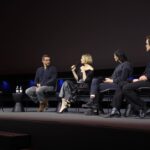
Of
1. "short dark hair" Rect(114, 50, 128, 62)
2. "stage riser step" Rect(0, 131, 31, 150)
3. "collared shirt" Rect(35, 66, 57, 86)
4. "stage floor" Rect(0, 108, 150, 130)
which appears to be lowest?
"stage riser step" Rect(0, 131, 31, 150)

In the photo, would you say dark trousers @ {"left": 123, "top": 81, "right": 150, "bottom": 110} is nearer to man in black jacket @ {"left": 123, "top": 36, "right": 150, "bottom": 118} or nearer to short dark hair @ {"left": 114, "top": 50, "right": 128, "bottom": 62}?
man in black jacket @ {"left": 123, "top": 36, "right": 150, "bottom": 118}

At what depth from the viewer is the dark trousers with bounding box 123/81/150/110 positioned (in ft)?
14.4

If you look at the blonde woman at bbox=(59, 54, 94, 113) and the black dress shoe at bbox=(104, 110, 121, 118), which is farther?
the blonde woman at bbox=(59, 54, 94, 113)

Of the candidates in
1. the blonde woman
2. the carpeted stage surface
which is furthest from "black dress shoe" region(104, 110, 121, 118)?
the carpeted stage surface

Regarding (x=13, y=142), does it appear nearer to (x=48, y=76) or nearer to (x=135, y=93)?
(x=135, y=93)

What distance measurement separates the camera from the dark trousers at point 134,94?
439 cm

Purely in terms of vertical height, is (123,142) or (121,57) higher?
(121,57)

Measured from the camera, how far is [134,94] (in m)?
4.41

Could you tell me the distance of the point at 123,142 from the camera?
2535 mm

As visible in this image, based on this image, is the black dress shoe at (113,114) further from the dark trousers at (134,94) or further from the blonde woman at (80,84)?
the blonde woman at (80,84)
